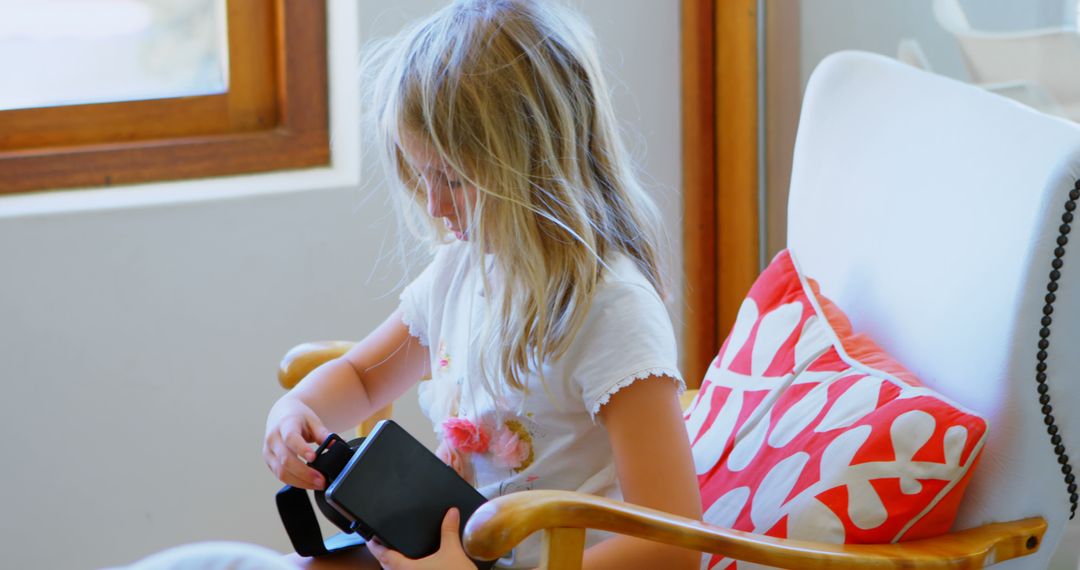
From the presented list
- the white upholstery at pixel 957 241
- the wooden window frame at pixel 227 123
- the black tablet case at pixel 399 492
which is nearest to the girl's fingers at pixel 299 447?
the black tablet case at pixel 399 492

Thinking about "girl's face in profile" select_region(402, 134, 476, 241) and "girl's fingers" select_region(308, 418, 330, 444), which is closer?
"girl's face in profile" select_region(402, 134, 476, 241)

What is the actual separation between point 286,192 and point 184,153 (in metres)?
0.16

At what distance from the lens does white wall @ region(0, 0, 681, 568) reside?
173 cm

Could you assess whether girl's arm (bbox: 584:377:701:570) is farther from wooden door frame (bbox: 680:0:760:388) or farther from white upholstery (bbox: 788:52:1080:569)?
wooden door frame (bbox: 680:0:760:388)

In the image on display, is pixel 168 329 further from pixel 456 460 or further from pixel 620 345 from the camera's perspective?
pixel 620 345

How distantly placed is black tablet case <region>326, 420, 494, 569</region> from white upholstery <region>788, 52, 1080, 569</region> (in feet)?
1.49

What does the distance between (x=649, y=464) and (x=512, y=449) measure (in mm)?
163

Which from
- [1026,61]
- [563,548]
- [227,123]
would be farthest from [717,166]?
[563,548]

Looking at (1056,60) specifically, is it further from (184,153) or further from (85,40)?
(85,40)

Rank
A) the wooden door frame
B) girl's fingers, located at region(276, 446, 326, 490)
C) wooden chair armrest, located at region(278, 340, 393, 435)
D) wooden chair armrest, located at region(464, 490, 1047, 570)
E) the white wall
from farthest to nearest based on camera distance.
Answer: the wooden door frame < the white wall < wooden chair armrest, located at region(278, 340, 393, 435) < girl's fingers, located at region(276, 446, 326, 490) < wooden chair armrest, located at region(464, 490, 1047, 570)

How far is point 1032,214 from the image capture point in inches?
41.1

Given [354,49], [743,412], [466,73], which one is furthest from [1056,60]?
[354,49]

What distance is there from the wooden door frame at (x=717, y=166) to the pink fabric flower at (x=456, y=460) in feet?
3.21

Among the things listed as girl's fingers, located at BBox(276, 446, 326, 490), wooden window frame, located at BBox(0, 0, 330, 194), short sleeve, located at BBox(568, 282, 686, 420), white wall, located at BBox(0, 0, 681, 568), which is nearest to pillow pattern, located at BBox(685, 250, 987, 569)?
short sleeve, located at BBox(568, 282, 686, 420)
